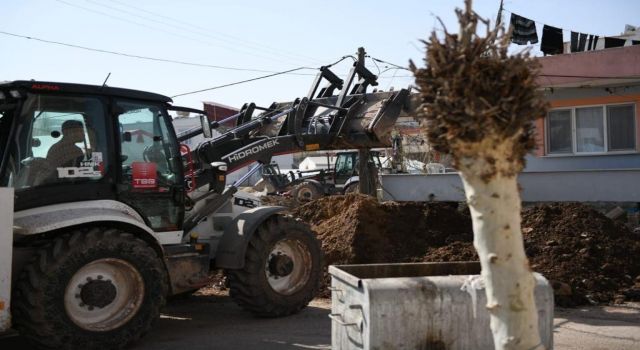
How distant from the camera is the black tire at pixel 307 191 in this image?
23.1 m

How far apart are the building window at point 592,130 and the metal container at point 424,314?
1360 cm

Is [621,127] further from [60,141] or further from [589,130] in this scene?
[60,141]

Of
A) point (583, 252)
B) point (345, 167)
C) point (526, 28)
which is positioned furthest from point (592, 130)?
point (345, 167)

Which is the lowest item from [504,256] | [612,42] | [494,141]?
[504,256]

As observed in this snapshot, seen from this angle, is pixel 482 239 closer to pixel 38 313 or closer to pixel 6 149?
pixel 38 313

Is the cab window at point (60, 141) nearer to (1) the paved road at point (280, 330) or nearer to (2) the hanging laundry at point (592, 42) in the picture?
(1) the paved road at point (280, 330)

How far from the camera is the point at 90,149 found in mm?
6645

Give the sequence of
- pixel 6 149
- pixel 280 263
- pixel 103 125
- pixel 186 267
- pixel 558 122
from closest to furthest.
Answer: pixel 6 149, pixel 103 125, pixel 186 267, pixel 280 263, pixel 558 122

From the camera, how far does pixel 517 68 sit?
9.61 feet

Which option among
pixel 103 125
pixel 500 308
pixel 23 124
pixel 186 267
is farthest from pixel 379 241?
pixel 500 308

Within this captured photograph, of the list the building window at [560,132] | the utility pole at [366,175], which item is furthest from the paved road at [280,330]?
the building window at [560,132]

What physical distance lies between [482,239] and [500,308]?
0.31m

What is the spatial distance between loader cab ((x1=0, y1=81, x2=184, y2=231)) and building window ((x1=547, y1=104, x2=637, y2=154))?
42.1ft

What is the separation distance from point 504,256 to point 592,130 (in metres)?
15.6
